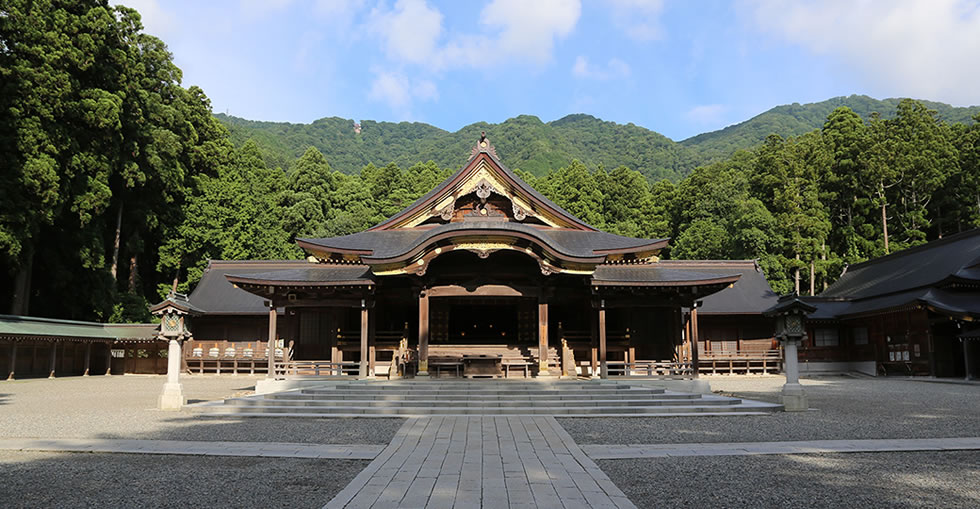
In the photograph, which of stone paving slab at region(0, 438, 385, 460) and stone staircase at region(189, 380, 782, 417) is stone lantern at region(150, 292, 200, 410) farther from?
stone paving slab at region(0, 438, 385, 460)

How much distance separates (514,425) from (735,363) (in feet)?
Result: 73.8

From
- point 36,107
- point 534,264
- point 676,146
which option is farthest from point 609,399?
point 676,146

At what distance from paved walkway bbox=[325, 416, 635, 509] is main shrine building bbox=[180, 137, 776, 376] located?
8.80 m

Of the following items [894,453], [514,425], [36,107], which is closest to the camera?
[894,453]

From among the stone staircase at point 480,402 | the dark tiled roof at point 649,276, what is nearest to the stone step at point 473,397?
the stone staircase at point 480,402

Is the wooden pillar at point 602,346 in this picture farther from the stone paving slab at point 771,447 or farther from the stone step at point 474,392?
the stone paving slab at point 771,447

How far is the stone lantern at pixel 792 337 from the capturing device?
1363cm

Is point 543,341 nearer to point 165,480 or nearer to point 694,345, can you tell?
point 694,345

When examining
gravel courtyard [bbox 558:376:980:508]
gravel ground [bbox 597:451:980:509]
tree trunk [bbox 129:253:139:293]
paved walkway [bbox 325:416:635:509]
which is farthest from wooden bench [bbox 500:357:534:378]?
tree trunk [bbox 129:253:139:293]

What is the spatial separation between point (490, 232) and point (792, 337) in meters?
8.72

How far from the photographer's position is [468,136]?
9875 centimetres

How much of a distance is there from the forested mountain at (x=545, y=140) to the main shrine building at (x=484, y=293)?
4841 centimetres

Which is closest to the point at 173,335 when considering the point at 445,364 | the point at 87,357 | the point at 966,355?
the point at 445,364

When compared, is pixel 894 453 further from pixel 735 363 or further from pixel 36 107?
pixel 36 107
